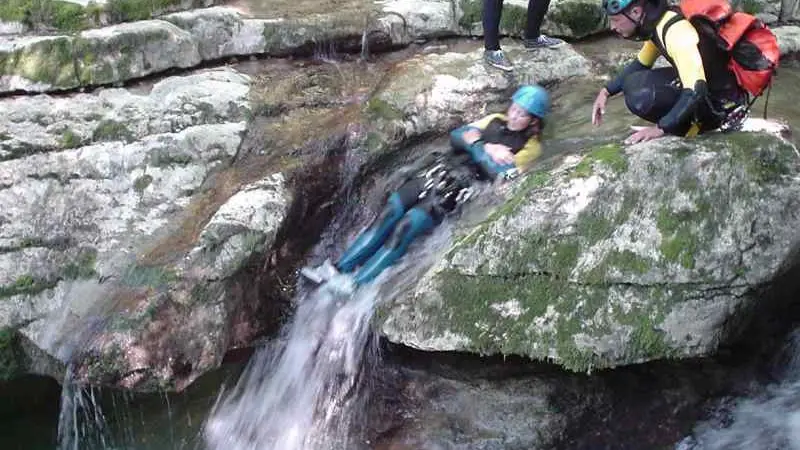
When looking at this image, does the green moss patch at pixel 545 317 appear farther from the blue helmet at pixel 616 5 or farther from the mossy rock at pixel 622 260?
the blue helmet at pixel 616 5

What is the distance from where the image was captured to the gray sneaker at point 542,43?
24.9 ft

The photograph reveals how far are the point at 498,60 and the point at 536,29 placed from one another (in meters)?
0.67

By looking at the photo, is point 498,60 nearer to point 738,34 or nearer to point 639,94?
point 639,94

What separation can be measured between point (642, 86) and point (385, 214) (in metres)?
2.09

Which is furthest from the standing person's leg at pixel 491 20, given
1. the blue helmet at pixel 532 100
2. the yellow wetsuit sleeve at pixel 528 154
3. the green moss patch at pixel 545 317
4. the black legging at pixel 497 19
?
the green moss patch at pixel 545 317

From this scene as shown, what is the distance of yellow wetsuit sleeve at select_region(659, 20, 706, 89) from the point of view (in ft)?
15.2

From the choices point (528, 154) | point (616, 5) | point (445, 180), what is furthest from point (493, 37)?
point (616, 5)

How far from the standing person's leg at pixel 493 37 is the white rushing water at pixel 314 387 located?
231cm

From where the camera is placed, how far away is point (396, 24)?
805 cm

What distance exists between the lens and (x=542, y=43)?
25.0 feet

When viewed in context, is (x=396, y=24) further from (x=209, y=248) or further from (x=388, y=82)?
(x=209, y=248)

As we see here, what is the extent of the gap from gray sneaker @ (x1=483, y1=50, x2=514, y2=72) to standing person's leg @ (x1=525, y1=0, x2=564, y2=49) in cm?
51

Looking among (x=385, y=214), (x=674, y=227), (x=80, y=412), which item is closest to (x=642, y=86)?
(x=674, y=227)

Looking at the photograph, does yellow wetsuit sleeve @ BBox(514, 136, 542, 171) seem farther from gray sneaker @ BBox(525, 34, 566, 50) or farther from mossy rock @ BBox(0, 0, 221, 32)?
mossy rock @ BBox(0, 0, 221, 32)
